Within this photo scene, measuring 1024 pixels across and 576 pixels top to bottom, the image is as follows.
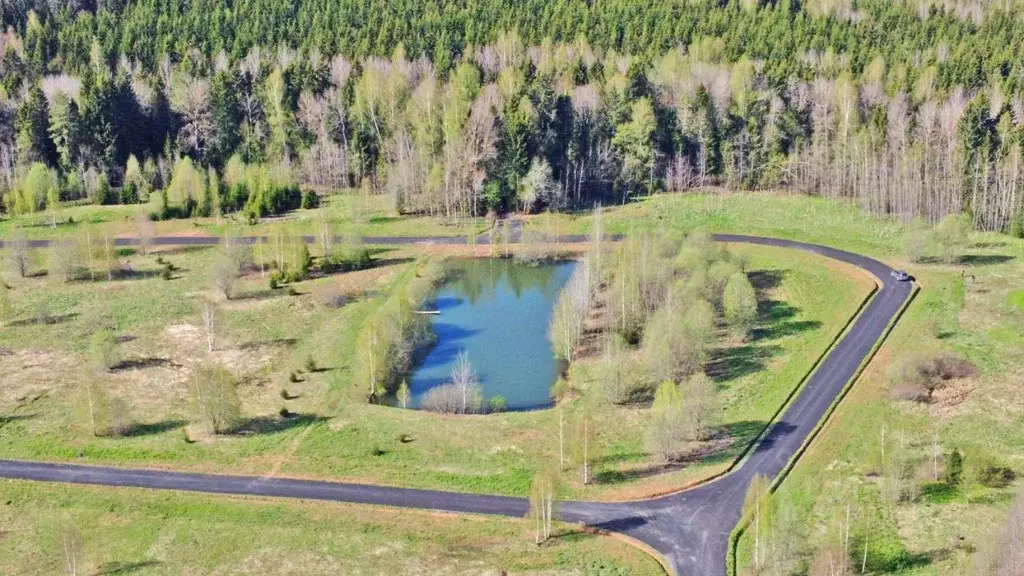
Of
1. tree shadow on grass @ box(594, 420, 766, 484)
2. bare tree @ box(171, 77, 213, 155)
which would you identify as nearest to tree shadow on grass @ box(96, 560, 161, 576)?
tree shadow on grass @ box(594, 420, 766, 484)

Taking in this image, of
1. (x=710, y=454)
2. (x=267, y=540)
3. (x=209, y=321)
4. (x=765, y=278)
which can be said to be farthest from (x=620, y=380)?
(x=209, y=321)

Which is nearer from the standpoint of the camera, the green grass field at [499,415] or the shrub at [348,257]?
the green grass field at [499,415]

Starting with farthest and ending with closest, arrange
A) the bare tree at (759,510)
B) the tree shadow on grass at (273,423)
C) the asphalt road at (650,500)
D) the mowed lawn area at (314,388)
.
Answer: the tree shadow on grass at (273,423) → the mowed lawn area at (314,388) → the asphalt road at (650,500) → the bare tree at (759,510)

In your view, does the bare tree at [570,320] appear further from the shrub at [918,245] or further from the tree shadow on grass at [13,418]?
the tree shadow on grass at [13,418]

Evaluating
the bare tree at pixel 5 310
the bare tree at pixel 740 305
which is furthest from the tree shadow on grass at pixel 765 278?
the bare tree at pixel 5 310

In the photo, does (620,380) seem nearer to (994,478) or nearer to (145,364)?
(994,478)

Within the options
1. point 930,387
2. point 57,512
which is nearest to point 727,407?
point 930,387
